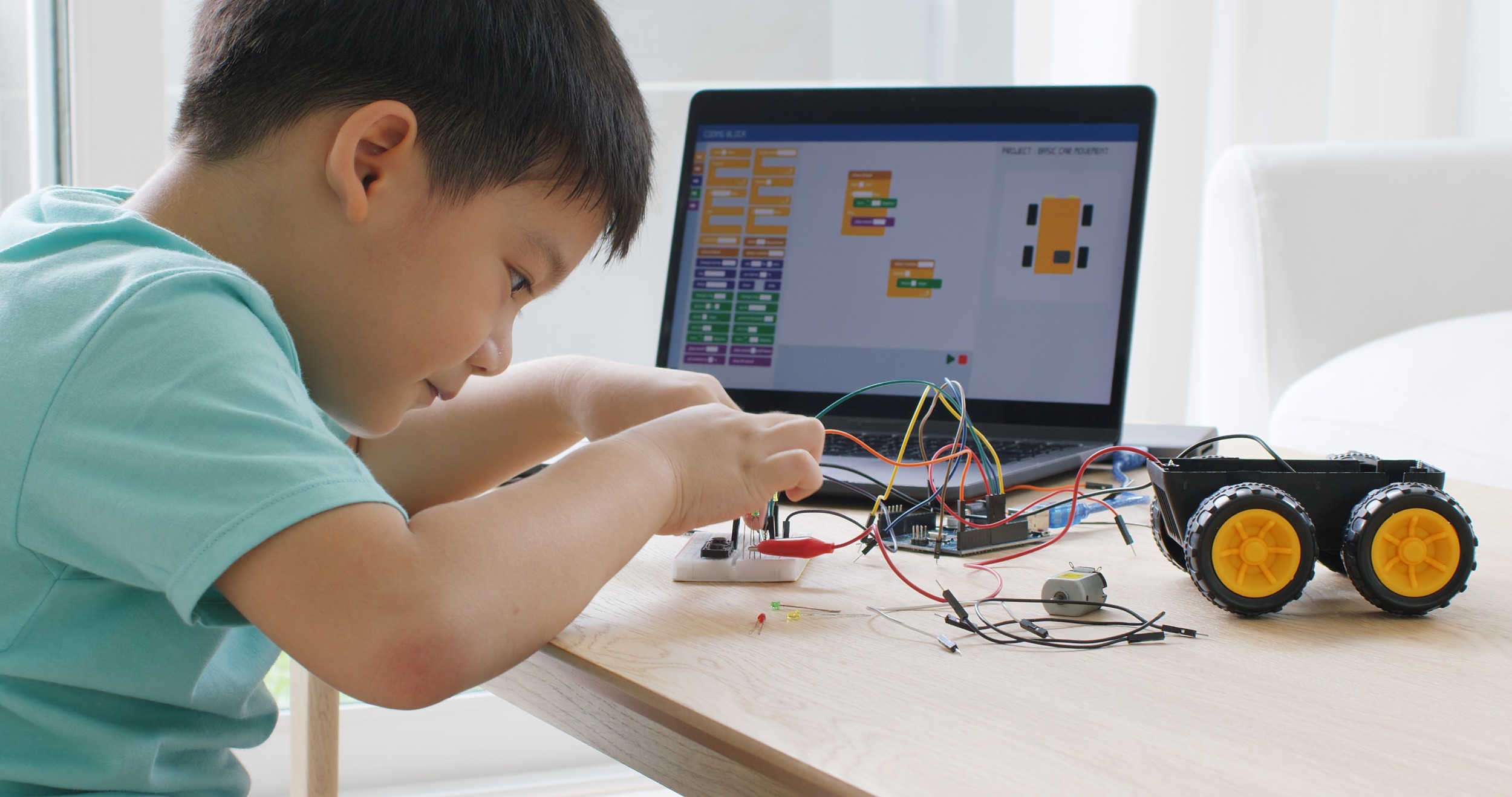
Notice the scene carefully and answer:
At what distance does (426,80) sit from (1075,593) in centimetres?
44

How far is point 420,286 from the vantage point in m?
0.60

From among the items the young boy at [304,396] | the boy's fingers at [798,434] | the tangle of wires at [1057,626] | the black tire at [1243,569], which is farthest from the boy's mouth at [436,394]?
the black tire at [1243,569]

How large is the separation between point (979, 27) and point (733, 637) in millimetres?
1616

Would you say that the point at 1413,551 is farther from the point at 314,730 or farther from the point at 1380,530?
the point at 314,730

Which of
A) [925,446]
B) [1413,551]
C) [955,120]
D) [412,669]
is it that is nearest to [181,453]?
[412,669]

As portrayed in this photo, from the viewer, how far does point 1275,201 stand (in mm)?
1692

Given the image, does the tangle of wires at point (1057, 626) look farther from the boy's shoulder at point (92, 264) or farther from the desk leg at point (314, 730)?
the desk leg at point (314, 730)

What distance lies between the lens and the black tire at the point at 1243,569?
20.3 inches

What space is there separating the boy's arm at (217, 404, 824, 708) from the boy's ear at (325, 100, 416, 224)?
182 mm

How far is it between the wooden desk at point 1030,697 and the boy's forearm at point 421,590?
0.04m

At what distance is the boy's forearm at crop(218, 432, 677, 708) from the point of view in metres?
0.43

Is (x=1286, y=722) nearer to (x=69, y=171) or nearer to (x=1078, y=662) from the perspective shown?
(x=1078, y=662)

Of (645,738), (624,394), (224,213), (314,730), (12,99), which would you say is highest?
(12,99)

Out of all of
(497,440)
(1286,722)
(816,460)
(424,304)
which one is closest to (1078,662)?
(1286,722)
